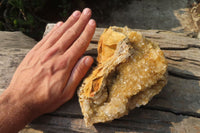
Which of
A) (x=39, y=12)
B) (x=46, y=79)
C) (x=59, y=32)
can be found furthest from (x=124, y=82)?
(x=39, y=12)

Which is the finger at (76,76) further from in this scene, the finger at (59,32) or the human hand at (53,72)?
the finger at (59,32)

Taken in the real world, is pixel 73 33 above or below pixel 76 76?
above

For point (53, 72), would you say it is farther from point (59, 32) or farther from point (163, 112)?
point (163, 112)

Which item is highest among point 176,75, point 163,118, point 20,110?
point 176,75

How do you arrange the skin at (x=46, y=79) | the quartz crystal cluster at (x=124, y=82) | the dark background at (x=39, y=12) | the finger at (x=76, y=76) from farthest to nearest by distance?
the dark background at (x=39, y=12) < the finger at (x=76, y=76) < the skin at (x=46, y=79) < the quartz crystal cluster at (x=124, y=82)

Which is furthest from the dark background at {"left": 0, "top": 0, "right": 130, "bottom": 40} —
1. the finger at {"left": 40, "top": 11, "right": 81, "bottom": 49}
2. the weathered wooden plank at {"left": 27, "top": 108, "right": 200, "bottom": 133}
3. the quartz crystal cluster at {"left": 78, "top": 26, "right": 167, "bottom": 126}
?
the quartz crystal cluster at {"left": 78, "top": 26, "right": 167, "bottom": 126}

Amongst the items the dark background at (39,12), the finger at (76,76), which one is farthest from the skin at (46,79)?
the dark background at (39,12)

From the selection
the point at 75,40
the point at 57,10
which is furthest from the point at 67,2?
the point at 75,40

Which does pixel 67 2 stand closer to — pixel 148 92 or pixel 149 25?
pixel 149 25
